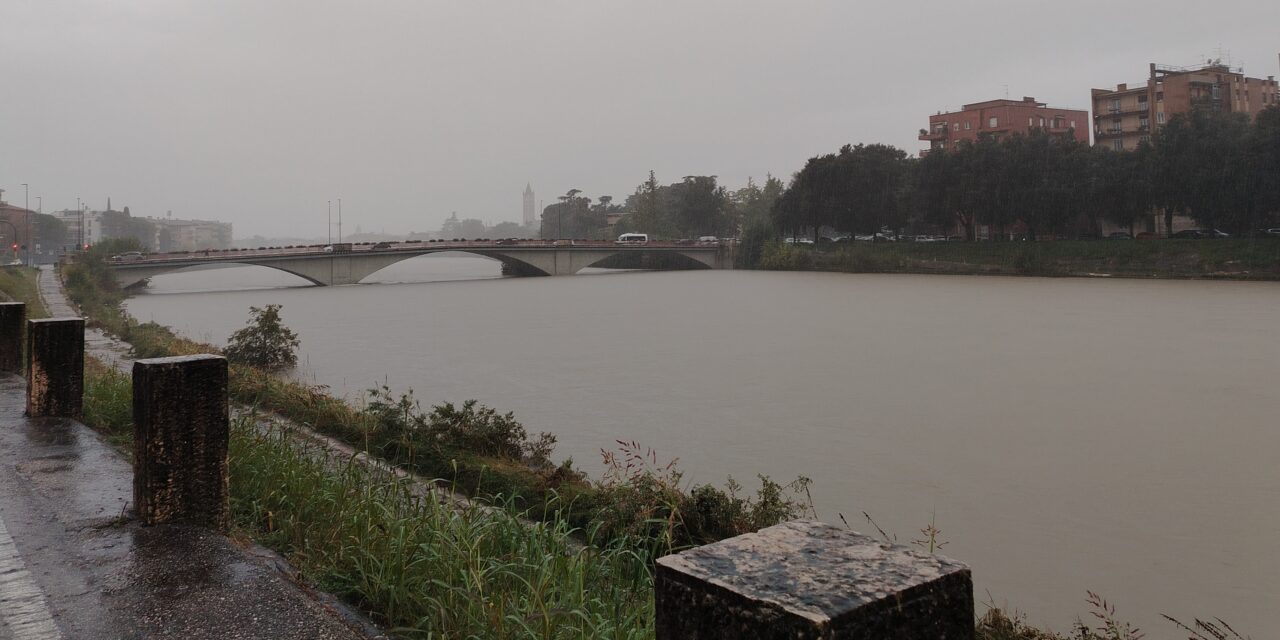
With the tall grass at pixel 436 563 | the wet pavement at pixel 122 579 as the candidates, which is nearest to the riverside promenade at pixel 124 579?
the wet pavement at pixel 122 579

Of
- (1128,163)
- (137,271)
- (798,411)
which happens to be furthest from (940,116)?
(798,411)

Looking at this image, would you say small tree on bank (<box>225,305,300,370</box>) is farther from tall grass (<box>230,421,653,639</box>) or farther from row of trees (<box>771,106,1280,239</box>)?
row of trees (<box>771,106,1280,239</box>)

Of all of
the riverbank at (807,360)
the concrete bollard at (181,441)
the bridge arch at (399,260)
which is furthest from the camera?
the bridge arch at (399,260)

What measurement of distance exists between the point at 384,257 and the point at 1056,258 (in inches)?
1406

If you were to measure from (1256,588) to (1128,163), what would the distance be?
41990 mm

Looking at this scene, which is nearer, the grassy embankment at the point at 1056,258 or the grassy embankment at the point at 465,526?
the grassy embankment at the point at 465,526

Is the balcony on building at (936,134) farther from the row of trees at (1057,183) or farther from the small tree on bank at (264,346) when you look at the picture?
the small tree on bank at (264,346)

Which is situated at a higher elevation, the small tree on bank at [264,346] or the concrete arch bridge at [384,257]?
the concrete arch bridge at [384,257]

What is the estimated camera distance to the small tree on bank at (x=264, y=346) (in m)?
16.3

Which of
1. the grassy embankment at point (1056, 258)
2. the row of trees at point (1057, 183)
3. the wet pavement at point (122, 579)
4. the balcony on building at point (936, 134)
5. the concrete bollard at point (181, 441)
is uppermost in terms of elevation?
the balcony on building at point (936, 134)

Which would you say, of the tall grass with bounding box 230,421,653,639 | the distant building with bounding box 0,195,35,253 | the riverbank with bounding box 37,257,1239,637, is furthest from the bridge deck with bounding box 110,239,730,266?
the tall grass with bounding box 230,421,653,639

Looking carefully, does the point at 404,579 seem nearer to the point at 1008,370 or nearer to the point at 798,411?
the point at 798,411

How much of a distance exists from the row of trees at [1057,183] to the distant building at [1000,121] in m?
14.5

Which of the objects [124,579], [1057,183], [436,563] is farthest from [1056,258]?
[124,579]
